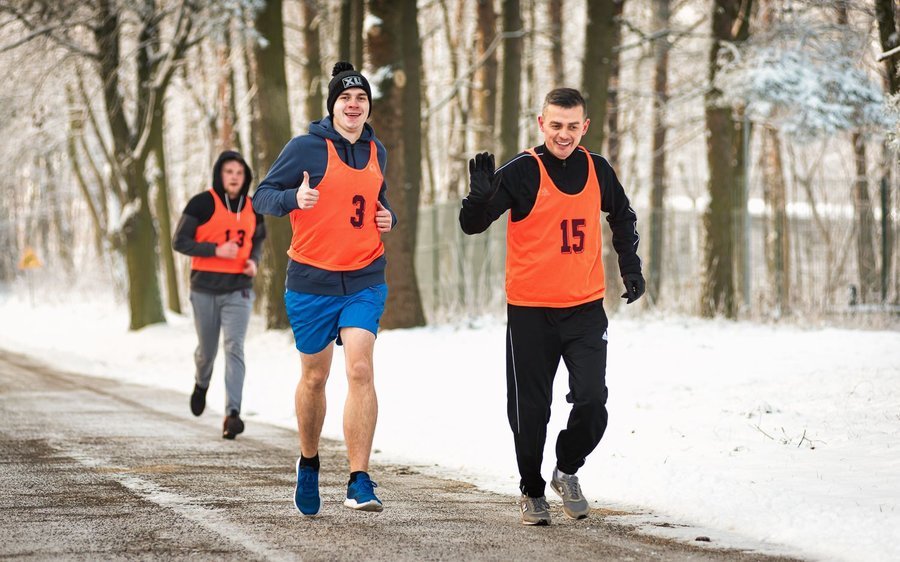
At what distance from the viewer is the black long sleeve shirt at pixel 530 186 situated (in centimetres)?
611

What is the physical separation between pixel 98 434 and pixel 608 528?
17.1 ft

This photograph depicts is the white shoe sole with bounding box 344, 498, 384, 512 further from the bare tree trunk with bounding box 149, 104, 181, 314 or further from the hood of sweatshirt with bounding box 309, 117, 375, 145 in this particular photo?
the bare tree trunk with bounding box 149, 104, 181, 314

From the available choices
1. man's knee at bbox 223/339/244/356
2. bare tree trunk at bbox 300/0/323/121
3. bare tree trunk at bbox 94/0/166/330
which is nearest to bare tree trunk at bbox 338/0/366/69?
bare tree trunk at bbox 300/0/323/121

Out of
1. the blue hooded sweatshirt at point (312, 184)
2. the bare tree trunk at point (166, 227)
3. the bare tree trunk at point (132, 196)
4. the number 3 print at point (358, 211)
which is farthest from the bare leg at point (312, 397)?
the bare tree trunk at point (166, 227)

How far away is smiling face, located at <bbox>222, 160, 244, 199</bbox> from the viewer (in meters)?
10.1

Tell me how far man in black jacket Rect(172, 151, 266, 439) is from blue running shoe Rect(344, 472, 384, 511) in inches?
162

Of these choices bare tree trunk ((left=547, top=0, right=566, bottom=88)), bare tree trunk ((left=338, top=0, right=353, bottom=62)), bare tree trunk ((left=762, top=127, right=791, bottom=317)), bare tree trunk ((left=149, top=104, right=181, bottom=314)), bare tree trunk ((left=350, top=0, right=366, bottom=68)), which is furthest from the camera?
bare tree trunk ((left=149, top=104, right=181, bottom=314))

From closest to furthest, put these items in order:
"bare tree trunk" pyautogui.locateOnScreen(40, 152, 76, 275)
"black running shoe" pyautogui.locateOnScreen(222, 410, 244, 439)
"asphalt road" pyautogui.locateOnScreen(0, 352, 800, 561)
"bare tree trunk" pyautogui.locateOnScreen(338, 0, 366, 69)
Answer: "asphalt road" pyautogui.locateOnScreen(0, 352, 800, 561), "black running shoe" pyautogui.locateOnScreen(222, 410, 244, 439), "bare tree trunk" pyautogui.locateOnScreen(338, 0, 366, 69), "bare tree trunk" pyautogui.locateOnScreen(40, 152, 76, 275)

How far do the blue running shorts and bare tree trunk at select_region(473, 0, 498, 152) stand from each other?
2040cm

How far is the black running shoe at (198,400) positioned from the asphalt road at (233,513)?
66 centimetres

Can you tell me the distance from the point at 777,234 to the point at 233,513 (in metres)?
19.4

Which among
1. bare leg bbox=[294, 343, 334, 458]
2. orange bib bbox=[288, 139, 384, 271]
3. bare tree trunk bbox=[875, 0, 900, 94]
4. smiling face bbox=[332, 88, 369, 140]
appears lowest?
bare leg bbox=[294, 343, 334, 458]

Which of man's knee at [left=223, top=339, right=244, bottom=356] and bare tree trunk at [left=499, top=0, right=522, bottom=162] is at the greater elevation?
bare tree trunk at [left=499, top=0, right=522, bottom=162]

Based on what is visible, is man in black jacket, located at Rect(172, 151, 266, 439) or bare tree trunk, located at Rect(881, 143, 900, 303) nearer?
man in black jacket, located at Rect(172, 151, 266, 439)
